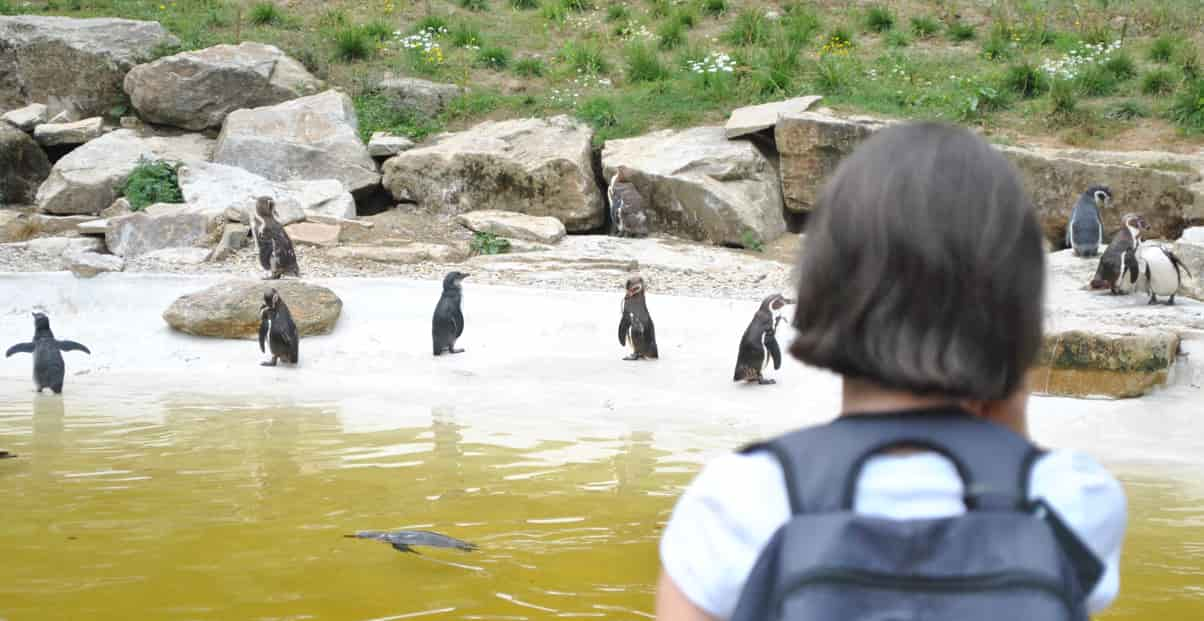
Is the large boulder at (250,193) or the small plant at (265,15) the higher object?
the small plant at (265,15)

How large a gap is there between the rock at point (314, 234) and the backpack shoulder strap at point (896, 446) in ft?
36.5

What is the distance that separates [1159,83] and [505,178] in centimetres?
774

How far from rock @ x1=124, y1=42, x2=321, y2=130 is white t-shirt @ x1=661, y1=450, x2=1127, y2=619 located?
49.8 ft

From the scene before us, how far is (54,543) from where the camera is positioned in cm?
426

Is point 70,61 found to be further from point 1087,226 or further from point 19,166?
point 1087,226

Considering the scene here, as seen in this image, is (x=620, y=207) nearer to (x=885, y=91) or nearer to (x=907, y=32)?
(x=885, y=91)

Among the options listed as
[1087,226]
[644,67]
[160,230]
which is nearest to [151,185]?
[160,230]

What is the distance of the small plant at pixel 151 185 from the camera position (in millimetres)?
12891

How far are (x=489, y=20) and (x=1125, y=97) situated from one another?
30.2 ft

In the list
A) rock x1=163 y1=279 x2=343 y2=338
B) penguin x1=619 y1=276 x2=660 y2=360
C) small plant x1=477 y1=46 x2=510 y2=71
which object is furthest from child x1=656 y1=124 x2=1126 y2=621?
small plant x1=477 y1=46 x2=510 y2=71

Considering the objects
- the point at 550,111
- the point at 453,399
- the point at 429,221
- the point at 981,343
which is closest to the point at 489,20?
the point at 550,111

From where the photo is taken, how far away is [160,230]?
463 inches

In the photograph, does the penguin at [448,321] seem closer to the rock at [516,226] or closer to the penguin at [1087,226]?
the rock at [516,226]

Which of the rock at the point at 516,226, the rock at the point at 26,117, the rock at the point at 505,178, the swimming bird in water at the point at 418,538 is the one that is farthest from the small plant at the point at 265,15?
the swimming bird in water at the point at 418,538
